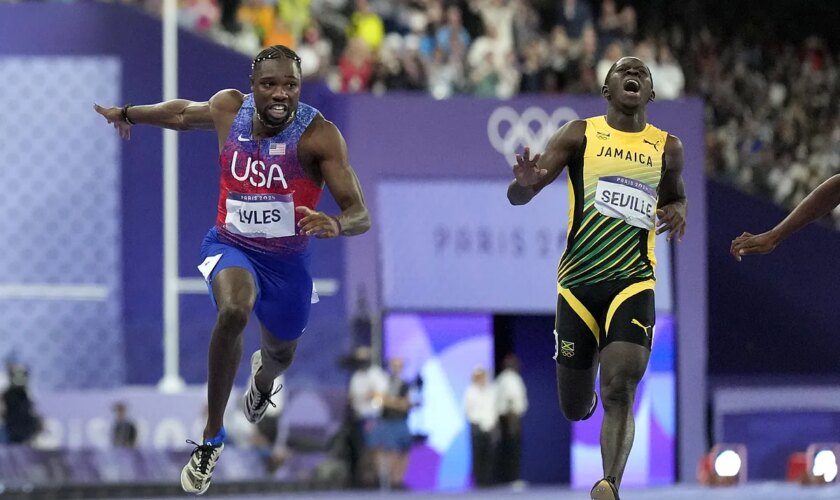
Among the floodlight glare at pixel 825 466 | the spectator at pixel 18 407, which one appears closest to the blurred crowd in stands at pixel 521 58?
the spectator at pixel 18 407

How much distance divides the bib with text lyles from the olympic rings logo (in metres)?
12.0

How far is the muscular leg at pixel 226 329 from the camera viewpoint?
29.5ft

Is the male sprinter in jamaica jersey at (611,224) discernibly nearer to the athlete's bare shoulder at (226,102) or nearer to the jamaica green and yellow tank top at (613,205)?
the jamaica green and yellow tank top at (613,205)

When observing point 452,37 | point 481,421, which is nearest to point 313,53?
point 452,37

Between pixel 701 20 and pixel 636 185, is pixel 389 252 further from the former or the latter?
pixel 636 185

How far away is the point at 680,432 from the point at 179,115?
45.2 feet

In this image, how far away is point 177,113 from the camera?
9719mm

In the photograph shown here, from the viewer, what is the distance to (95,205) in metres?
21.0

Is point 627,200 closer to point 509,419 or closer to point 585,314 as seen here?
point 585,314

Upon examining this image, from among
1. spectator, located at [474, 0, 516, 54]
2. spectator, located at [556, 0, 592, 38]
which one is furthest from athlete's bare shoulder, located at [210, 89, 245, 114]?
spectator, located at [556, 0, 592, 38]

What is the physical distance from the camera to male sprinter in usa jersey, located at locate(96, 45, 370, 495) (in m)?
9.09

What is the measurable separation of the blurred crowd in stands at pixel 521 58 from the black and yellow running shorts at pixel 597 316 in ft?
37.4

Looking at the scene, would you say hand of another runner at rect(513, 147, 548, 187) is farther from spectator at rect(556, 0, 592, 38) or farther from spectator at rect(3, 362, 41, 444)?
spectator at rect(556, 0, 592, 38)

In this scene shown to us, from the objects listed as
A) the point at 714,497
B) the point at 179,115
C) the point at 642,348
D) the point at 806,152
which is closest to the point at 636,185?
the point at 642,348
